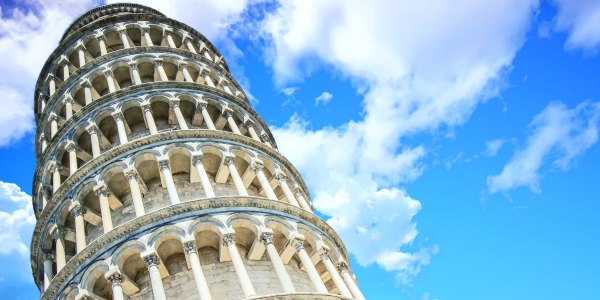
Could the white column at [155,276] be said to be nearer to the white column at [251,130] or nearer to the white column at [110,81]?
the white column at [251,130]

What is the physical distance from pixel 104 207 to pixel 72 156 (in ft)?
12.3

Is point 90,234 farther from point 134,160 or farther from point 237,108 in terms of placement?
point 237,108

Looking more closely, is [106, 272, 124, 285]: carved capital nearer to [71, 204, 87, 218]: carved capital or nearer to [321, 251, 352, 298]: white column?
[71, 204, 87, 218]: carved capital

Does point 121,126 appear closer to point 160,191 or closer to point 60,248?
point 160,191

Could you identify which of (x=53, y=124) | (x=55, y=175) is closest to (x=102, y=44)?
(x=53, y=124)

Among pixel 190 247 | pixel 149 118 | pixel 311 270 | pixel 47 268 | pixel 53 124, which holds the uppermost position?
pixel 53 124

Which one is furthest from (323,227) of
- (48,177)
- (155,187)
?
(48,177)

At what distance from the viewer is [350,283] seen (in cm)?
1592

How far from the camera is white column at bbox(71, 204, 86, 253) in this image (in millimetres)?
15210

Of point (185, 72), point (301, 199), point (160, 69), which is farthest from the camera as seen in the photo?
point (185, 72)

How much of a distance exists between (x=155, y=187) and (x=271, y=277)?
4970 mm

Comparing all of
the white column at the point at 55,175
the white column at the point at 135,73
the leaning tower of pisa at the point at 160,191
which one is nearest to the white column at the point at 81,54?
the leaning tower of pisa at the point at 160,191

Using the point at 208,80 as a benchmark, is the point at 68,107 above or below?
below

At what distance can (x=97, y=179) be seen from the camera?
16.8 m
